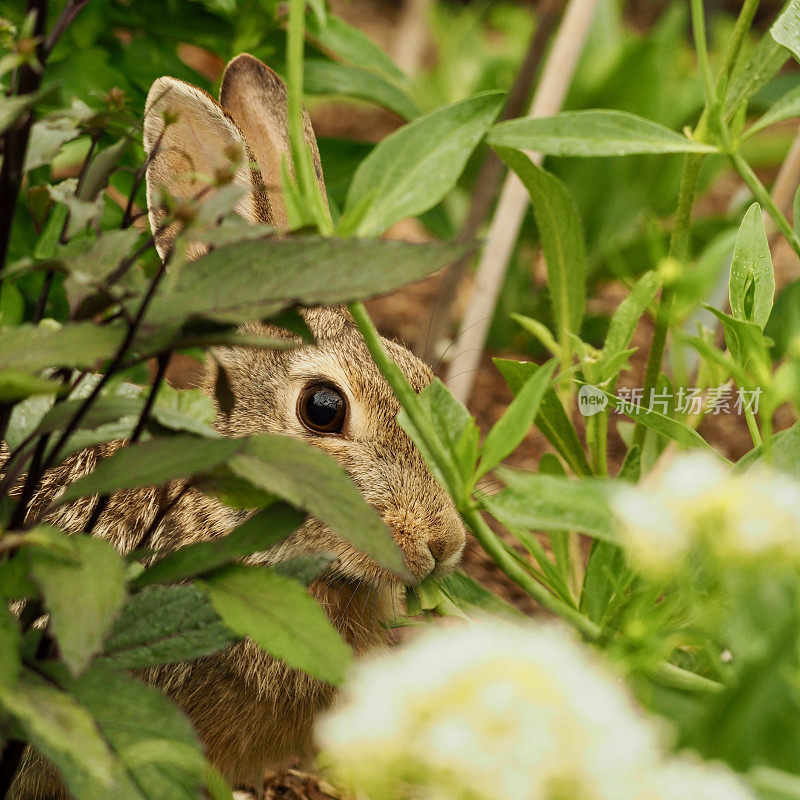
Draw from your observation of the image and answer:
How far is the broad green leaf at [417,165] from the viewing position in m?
1.27

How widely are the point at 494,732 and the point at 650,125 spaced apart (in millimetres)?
1181

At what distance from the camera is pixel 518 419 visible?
1.12 meters

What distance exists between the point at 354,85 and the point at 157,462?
1747mm

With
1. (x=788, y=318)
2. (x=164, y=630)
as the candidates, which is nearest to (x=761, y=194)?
(x=788, y=318)

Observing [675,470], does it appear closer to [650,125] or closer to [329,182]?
[650,125]

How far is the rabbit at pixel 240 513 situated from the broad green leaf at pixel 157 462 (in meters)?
0.70

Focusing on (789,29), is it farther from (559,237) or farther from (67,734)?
(67,734)

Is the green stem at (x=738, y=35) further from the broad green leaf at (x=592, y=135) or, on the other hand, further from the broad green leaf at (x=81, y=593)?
the broad green leaf at (x=81, y=593)

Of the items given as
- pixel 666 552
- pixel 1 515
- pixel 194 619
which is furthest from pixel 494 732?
pixel 1 515

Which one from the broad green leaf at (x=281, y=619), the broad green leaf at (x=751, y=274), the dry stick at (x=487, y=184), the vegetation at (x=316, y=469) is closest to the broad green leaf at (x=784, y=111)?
the vegetation at (x=316, y=469)

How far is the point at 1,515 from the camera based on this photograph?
116 cm

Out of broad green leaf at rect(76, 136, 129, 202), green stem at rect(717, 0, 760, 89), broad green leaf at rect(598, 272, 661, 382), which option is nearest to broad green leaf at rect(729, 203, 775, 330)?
broad green leaf at rect(598, 272, 661, 382)

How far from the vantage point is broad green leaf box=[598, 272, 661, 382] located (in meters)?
1.60

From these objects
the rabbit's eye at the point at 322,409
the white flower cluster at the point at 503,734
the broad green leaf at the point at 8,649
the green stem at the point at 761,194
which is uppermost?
the green stem at the point at 761,194
